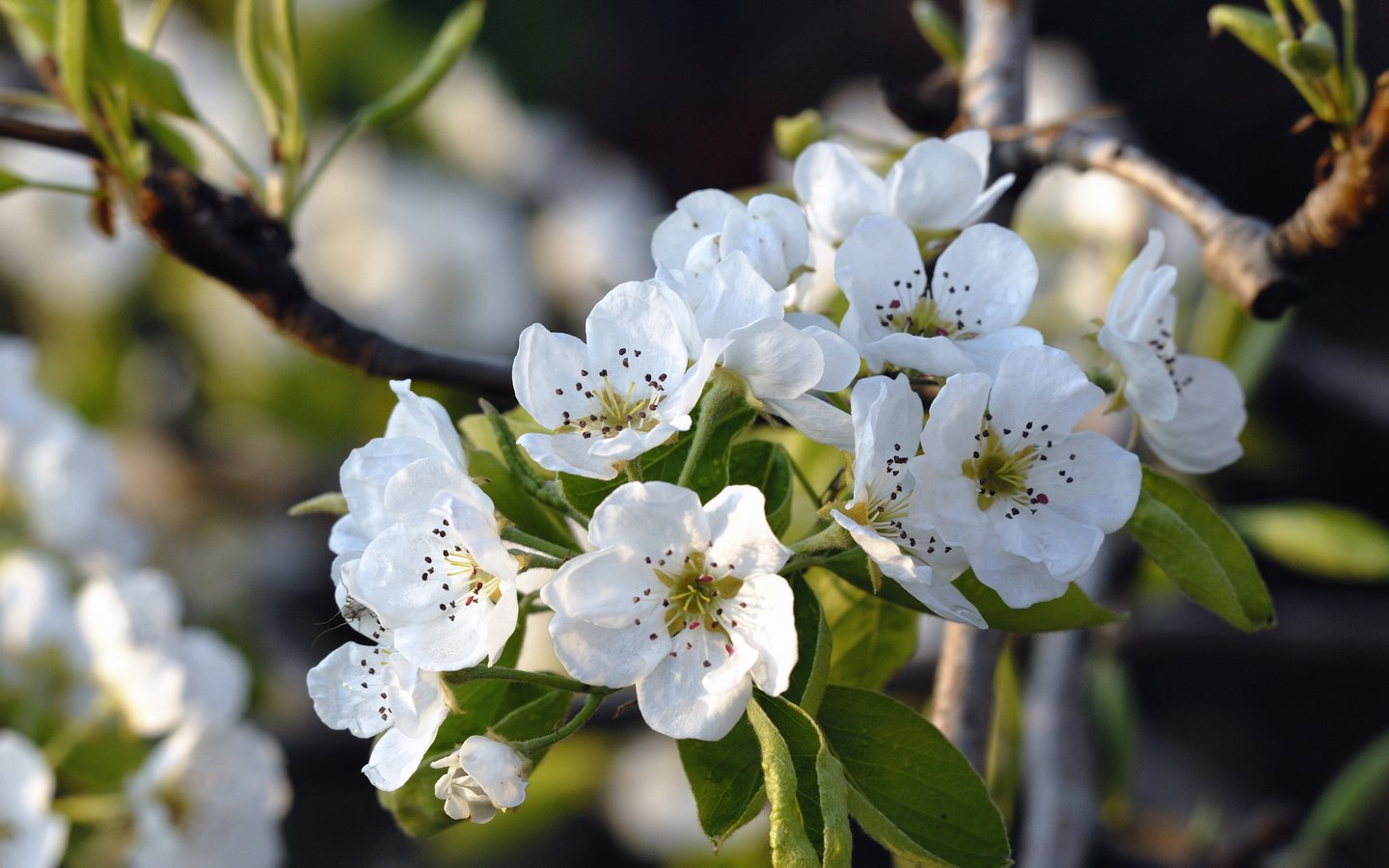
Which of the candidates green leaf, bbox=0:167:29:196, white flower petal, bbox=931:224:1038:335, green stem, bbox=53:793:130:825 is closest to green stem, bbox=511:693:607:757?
white flower petal, bbox=931:224:1038:335

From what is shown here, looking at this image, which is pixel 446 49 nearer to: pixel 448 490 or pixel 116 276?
pixel 448 490

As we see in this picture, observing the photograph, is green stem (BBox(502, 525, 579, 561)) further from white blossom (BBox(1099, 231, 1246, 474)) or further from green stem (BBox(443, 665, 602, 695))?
white blossom (BBox(1099, 231, 1246, 474))

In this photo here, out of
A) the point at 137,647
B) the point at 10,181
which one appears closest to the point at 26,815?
the point at 137,647

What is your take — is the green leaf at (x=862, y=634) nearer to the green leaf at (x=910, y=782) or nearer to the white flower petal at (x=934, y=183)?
the green leaf at (x=910, y=782)

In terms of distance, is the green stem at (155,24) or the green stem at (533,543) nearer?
the green stem at (533,543)

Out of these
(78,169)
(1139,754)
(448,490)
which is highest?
(448,490)

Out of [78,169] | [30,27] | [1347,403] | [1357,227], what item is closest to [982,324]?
[1357,227]

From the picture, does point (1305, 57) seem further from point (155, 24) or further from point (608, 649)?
point (155, 24)

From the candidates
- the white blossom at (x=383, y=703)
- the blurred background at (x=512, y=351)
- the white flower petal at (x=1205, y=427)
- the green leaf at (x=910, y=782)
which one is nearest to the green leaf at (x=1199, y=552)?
the white flower petal at (x=1205, y=427)
